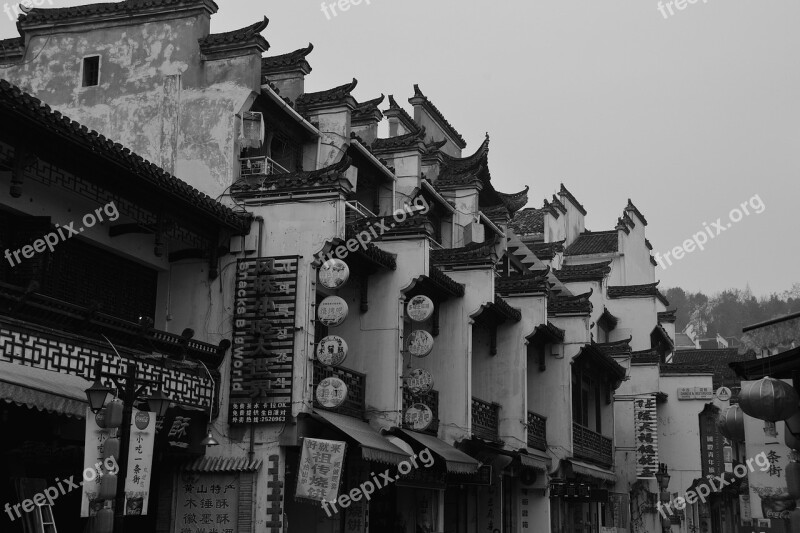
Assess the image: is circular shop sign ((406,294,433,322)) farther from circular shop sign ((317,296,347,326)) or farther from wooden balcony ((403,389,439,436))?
circular shop sign ((317,296,347,326))

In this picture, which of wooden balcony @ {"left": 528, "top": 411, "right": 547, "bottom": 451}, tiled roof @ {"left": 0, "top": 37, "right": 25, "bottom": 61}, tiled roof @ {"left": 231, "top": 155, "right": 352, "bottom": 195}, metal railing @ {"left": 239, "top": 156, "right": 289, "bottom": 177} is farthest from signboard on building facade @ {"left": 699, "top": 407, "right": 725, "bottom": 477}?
tiled roof @ {"left": 0, "top": 37, "right": 25, "bottom": 61}

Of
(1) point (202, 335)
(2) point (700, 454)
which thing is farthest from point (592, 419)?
(1) point (202, 335)

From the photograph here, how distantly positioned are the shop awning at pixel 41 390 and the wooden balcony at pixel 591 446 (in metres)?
20.8

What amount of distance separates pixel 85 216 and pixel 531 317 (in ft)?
48.8

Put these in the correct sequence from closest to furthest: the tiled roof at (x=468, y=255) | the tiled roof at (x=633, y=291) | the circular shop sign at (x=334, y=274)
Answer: the circular shop sign at (x=334, y=274), the tiled roof at (x=468, y=255), the tiled roof at (x=633, y=291)

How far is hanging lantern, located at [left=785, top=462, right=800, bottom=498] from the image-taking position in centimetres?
1260

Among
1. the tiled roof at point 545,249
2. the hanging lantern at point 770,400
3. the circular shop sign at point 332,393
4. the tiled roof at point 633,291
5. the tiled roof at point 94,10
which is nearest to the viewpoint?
the hanging lantern at point 770,400

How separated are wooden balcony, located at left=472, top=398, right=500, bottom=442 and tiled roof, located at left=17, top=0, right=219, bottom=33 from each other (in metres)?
11.7

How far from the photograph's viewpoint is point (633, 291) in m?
46.4

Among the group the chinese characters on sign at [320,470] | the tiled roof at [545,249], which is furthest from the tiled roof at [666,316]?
Result: the chinese characters on sign at [320,470]

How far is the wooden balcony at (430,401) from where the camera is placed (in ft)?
78.1

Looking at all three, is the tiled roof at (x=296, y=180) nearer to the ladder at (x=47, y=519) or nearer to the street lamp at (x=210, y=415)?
the street lamp at (x=210, y=415)

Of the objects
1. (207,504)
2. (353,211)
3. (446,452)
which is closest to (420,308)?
(446,452)

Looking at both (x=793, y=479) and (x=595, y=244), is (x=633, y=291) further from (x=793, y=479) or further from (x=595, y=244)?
(x=793, y=479)
